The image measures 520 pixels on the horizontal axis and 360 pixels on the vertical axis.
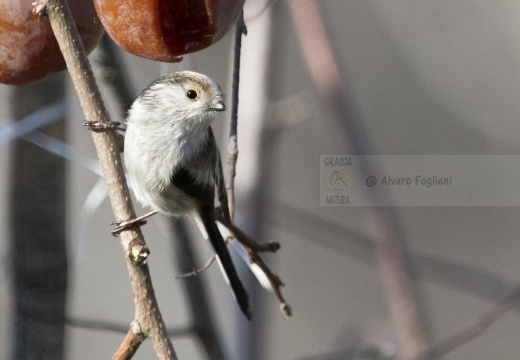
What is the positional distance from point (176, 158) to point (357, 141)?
286 mm

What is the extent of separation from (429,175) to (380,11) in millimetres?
1391

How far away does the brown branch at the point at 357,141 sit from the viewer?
113cm

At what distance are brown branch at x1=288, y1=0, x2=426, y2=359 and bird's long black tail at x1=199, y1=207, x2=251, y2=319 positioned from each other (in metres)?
0.25

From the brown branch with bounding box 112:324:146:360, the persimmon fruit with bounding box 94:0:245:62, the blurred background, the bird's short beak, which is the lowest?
the blurred background

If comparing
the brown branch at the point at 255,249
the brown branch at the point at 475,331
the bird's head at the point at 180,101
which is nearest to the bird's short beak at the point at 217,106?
the bird's head at the point at 180,101

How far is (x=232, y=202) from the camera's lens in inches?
37.4

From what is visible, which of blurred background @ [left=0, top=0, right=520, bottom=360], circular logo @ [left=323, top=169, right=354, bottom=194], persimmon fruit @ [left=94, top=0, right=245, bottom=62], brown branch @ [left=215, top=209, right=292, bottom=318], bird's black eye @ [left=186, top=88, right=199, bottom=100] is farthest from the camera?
blurred background @ [left=0, top=0, right=520, bottom=360]

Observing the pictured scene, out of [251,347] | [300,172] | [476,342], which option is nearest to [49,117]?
[251,347]

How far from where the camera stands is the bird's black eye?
105cm

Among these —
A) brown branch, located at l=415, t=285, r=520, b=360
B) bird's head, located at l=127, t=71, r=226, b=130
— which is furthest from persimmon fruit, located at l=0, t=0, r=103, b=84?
brown branch, located at l=415, t=285, r=520, b=360

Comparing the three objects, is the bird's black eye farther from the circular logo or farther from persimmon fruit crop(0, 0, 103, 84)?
the circular logo

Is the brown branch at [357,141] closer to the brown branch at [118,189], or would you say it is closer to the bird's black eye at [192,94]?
the bird's black eye at [192,94]

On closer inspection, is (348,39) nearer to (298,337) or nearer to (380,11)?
(380,11)

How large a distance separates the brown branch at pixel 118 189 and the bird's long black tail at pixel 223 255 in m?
0.28
